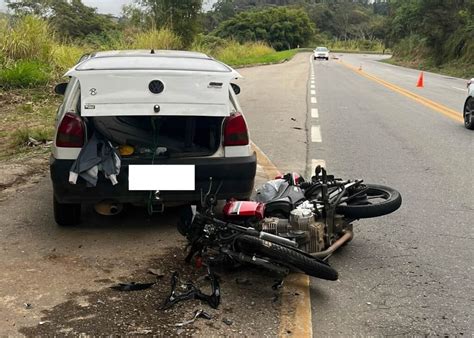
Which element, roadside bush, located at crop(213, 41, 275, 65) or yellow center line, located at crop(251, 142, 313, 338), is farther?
roadside bush, located at crop(213, 41, 275, 65)

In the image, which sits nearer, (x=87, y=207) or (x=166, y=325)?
(x=166, y=325)

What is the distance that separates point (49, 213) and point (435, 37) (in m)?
43.4

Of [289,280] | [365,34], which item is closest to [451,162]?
[289,280]

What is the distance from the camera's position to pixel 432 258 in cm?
425

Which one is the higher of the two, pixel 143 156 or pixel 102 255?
pixel 143 156

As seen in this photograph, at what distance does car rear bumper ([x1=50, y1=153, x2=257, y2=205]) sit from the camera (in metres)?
4.27

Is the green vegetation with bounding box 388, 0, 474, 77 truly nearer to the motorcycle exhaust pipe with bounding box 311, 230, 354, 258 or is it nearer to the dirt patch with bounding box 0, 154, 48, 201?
the dirt patch with bounding box 0, 154, 48, 201

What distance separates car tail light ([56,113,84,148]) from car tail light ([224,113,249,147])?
44.9 inches

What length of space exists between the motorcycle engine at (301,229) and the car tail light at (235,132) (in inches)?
33.8

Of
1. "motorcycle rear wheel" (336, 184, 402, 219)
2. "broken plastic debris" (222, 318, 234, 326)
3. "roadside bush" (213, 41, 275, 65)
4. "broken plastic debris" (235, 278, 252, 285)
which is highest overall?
"motorcycle rear wheel" (336, 184, 402, 219)

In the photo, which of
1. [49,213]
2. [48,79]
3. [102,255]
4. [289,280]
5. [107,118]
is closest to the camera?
[289,280]

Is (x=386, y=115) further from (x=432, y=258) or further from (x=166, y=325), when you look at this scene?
(x=166, y=325)

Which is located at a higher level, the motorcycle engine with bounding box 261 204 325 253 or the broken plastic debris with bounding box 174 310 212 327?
the motorcycle engine with bounding box 261 204 325 253

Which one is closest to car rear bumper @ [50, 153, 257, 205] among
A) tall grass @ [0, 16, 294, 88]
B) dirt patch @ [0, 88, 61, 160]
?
dirt patch @ [0, 88, 61, 160]
